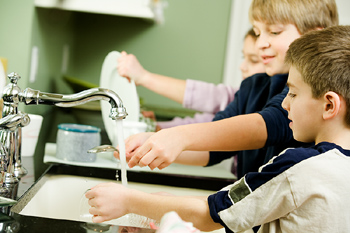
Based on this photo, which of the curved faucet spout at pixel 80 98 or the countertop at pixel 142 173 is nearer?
the curved faucet spout at pixel 80 98

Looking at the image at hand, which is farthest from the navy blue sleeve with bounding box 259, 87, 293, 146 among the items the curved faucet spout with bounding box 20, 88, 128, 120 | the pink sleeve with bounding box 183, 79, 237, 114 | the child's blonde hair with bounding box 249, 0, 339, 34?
the pink sleeve with bounding box 183, 79, 237, 114

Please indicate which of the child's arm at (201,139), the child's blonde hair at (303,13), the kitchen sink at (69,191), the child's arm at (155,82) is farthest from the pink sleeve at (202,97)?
the child's arm at (201,139)

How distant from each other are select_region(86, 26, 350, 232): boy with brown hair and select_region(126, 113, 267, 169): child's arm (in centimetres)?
8

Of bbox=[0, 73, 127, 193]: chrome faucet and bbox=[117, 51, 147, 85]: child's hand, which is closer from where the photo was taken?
bbox=[0, 73, 127, 193]: chrome faucet

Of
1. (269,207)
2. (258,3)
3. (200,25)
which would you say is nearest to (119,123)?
(269,207)

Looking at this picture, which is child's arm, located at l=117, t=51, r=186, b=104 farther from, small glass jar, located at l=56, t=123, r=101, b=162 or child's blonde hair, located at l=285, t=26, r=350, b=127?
child's blonde hair, located at l=285, t=26, r=350, b=127

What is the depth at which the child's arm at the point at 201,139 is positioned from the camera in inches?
36.5

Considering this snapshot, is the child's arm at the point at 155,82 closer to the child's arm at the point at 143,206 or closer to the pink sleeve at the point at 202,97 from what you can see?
the pink sleeve at the point at 202,97

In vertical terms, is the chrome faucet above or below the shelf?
below

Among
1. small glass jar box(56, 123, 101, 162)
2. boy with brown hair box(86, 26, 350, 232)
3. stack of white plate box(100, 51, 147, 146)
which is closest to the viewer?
boy with brown hair box(86, 26, 350, 232)

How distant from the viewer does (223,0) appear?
2736 mm

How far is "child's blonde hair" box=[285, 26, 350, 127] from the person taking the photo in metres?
0.88

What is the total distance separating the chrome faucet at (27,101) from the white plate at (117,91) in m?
0.53

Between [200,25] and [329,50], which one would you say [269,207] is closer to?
[329,50]
